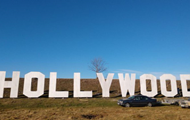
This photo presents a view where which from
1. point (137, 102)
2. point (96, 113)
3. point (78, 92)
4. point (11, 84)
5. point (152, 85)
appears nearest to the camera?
point (96, 113)

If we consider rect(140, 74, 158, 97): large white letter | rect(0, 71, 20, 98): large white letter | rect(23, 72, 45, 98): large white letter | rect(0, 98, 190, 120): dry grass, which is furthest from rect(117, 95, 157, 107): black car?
rect(0, 71, 20, 98): large white letter

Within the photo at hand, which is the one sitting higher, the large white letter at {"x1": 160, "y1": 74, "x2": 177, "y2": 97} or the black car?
the large white letter at {"x1": 160, "y1": 74, "x2": 177, "y2": 97}

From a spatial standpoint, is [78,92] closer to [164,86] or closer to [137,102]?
[137,102]

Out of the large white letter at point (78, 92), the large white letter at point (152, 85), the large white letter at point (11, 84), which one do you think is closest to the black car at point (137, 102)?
the large white letter at point (152, 85)

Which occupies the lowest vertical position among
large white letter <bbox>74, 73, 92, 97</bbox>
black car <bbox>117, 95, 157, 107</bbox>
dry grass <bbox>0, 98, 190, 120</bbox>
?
dry grass <bbox>0, 98, 190, 120</bbox>

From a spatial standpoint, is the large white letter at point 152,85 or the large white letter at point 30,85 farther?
the large white letter at point 152,85

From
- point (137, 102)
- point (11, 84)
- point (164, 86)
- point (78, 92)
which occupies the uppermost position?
point (11, 84)

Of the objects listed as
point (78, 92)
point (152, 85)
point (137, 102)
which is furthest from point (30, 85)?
point (152, 85)

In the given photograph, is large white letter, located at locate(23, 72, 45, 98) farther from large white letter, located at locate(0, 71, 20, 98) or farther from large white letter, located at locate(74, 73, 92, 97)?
large white letter, located at locate(74, 73, 92, 97)

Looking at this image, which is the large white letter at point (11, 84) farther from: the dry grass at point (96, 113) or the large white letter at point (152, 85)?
the large white letter at point (152, 85)

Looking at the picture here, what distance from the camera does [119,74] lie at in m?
25.3

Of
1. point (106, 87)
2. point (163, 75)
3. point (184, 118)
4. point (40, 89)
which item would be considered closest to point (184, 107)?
point (184, 118)

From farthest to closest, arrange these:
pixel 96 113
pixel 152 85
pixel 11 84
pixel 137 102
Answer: pixel 152 85 → pixel 11 84 → pixel 137 102 → pixel 96 113

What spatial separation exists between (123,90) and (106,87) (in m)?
2.99
